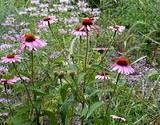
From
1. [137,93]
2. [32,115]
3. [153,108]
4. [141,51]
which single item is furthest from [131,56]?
[32,115]

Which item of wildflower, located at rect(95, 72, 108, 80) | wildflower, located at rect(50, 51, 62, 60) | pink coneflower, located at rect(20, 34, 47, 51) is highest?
pink coneflower, located at rect(20, 34, 47, 51)

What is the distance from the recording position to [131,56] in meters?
4.64

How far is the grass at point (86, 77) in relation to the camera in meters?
2.45

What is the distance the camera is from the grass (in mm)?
2453

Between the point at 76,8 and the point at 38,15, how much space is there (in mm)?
597

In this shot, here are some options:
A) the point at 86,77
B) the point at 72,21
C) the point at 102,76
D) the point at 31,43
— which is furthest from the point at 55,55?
the point at 31,43

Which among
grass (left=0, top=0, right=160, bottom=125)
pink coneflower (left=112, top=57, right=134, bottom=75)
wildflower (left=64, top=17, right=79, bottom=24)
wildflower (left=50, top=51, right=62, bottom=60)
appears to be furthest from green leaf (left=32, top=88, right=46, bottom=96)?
wildflower (left=64, top=17, right=79, bottom=24)

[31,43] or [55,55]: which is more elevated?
[31,43]

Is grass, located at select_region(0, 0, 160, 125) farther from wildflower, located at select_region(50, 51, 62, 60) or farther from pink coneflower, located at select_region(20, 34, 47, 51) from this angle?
pink coneflower, located at select_region(20, 34, 47, 51)

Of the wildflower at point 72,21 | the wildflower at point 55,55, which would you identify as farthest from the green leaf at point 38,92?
the wildflower at point 72,21

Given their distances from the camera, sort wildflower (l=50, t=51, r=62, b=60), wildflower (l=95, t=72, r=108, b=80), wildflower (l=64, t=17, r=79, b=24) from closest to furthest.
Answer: wildflower (l=95, t=72, r=108, b=80) < wildflower (l=50, t=51, r=62, b=60) < wildflower (l=64, t=17, r=79, b=24)

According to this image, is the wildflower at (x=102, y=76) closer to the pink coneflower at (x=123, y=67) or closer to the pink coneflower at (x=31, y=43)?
the pink coneflower at (x=123, y=67)

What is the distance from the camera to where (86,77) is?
2.54 metres

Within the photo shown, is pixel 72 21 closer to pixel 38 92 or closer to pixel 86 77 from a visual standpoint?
pixel 86 77
